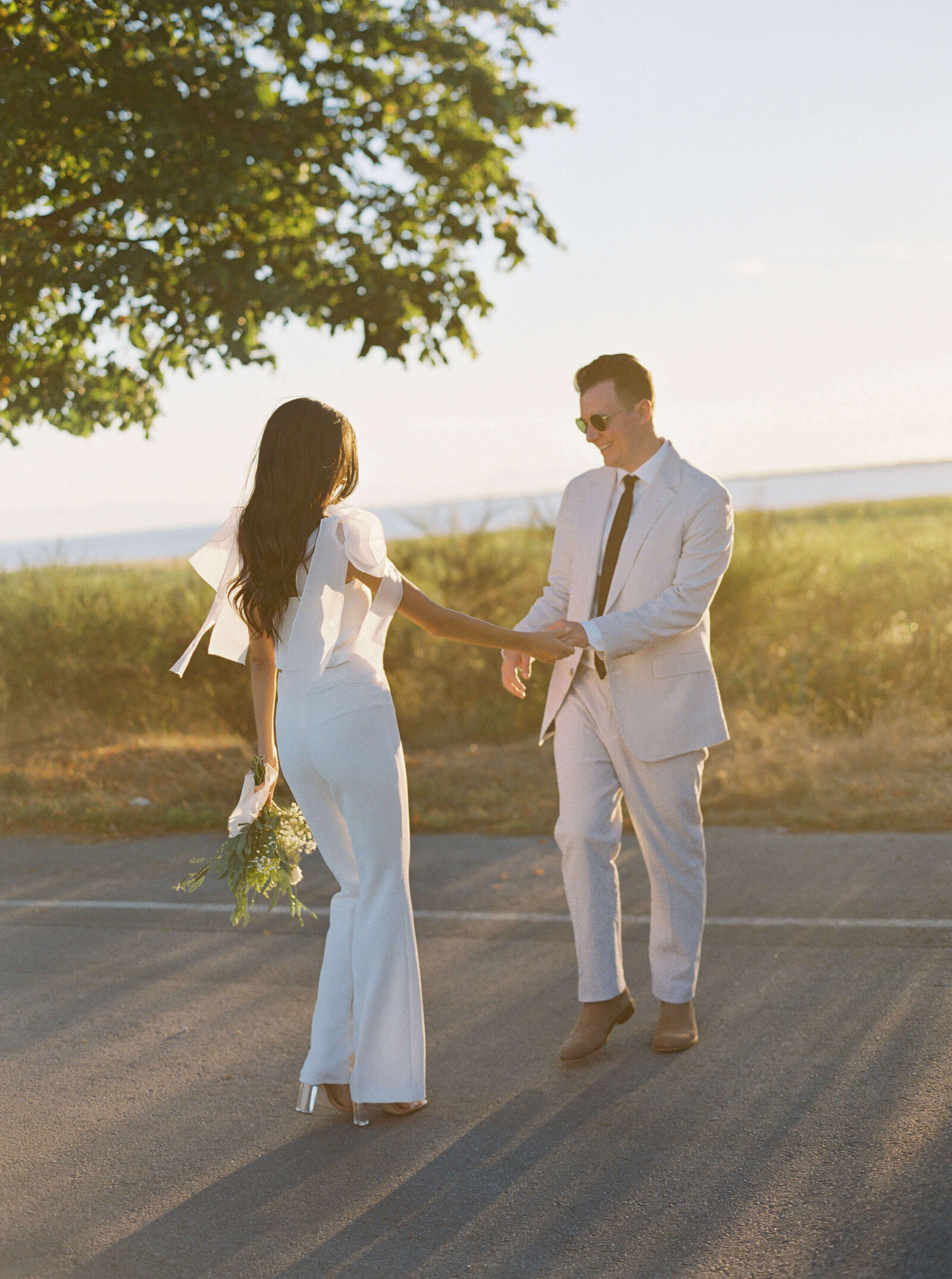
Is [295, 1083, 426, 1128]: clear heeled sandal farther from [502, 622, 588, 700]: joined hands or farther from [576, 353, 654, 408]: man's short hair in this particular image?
[576, 353, 654, 408]: man's short hair

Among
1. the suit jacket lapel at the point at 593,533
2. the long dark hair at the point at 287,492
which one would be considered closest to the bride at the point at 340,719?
the long dark hair at the point at 287,492

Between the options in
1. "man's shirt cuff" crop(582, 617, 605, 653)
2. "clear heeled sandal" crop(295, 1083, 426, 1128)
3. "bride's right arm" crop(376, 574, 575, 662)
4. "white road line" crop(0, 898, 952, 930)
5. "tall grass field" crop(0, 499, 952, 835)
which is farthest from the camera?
"tall grass field" crop(0, 499, 952, 835)

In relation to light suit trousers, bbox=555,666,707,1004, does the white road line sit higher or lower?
lower

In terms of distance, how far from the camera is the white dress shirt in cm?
441

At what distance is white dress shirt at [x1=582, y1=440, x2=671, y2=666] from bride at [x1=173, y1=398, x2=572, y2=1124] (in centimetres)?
72

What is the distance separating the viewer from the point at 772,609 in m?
13.7

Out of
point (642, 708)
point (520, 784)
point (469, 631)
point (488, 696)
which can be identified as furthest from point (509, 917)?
point (488, 696)

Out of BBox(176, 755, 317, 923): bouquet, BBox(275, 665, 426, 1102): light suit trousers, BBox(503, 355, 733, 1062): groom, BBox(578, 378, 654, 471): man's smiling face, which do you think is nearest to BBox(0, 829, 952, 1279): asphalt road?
BBox(275, 665, 426, 1102): light suit trousers

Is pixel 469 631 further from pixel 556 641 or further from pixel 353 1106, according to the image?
pixel 353 1106

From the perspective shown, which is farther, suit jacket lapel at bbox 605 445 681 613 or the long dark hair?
suit jacket lapel at bbox 605 445 681 613

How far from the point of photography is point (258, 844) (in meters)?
4.21

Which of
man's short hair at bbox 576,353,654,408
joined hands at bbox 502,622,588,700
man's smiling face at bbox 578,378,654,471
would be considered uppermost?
man's short hair at bbox 576,353,654,408

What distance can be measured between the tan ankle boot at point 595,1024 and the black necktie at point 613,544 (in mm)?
1198

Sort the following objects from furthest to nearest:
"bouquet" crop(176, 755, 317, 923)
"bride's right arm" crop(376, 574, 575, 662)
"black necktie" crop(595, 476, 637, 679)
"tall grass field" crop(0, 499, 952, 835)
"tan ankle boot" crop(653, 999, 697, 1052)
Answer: "tall grass field" crop(0, 499, 952, 835)
"black necktie" crop(595, 476, 637, 679)
"tan ankle boot" crop(653, 999, 697, 1052)
"bouquet" crop(176, 755, 317, 923)
"bride's right arm" crop(376, 574, 575, 662)
